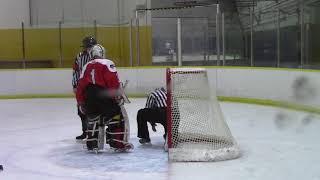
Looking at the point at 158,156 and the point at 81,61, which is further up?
the point at 81,61

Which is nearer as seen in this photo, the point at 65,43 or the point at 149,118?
the point at 149,118

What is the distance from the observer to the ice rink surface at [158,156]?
3.84 meters

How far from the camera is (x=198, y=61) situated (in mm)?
11164

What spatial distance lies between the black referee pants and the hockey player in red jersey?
227mm

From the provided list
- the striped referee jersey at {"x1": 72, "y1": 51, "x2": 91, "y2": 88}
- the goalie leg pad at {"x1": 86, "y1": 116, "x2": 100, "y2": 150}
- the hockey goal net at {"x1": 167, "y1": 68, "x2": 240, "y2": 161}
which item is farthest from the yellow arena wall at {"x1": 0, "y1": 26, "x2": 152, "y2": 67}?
the hockey goal net at {"x1": 167, "y1": 68, "x2": 240, "y2": 161}

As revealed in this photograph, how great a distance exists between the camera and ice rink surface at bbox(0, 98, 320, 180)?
A: 12.6 ft

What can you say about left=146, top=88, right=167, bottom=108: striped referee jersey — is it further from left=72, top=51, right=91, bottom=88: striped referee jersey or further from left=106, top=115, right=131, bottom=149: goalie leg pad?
left=72, top=51, right=91, bottom=88: striped referee jersey

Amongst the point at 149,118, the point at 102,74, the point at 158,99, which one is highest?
the point at 102,74

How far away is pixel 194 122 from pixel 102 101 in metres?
0.83

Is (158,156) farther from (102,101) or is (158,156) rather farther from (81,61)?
(81,61)

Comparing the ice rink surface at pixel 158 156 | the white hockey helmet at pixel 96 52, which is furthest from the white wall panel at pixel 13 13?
the white hockey helmet at pixel 96 52

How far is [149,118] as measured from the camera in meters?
5.04

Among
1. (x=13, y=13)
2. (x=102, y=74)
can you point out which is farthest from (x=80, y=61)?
(x=13, y=13)

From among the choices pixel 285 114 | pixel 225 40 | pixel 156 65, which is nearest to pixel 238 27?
pixel 225 40
